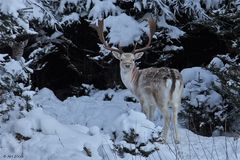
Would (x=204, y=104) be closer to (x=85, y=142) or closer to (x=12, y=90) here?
(x=85, y=142)

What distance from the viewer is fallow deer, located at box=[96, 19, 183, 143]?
805cm

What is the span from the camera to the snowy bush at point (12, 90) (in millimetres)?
6910

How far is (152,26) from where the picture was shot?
9.35 m

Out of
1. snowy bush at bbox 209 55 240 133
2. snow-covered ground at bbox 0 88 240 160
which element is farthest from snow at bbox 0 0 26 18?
snowy bush at bbox 209 55 240 133

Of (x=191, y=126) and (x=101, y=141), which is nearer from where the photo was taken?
(x=101, y=141)

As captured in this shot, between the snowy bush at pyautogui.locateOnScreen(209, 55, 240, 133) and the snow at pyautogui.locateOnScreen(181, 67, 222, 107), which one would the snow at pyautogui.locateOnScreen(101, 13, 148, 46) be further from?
the snowy bush at pyautogui.locateOnScreen(209, 55, 240, 133)

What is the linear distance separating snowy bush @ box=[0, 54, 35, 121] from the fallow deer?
199 centimetres

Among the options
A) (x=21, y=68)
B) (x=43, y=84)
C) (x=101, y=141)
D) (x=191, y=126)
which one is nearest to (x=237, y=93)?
(x=191, y=126)

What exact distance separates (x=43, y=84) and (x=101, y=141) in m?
6.40

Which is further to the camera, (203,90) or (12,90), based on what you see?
(203,90)

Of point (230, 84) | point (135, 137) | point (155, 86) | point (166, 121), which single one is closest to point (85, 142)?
point (135, 137)

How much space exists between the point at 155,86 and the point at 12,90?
7.69ft

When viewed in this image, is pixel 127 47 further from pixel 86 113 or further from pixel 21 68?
pixel 21 68

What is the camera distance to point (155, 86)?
8.28 metres
